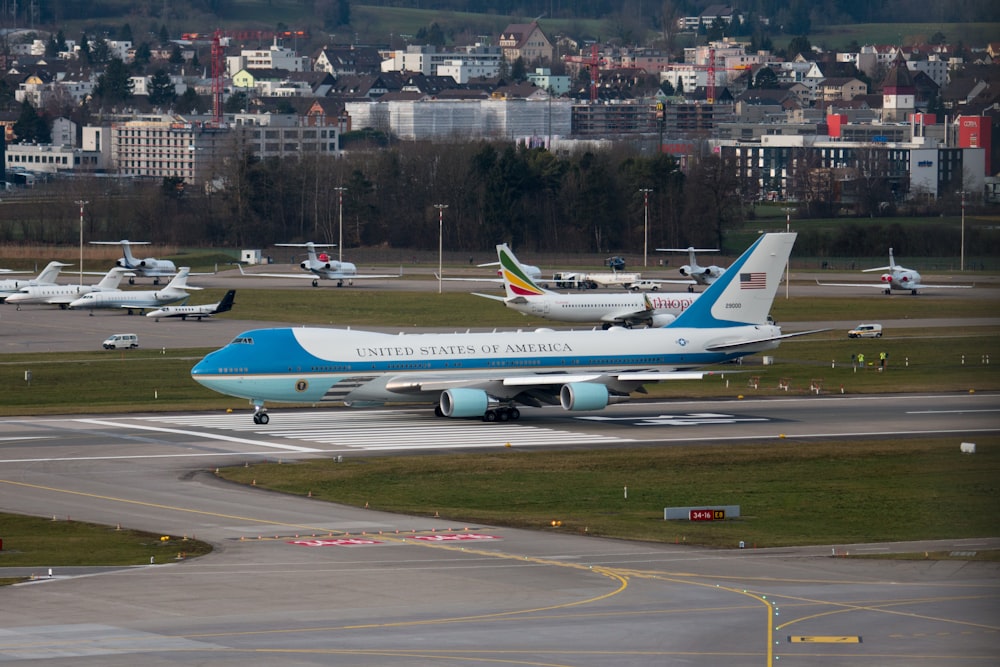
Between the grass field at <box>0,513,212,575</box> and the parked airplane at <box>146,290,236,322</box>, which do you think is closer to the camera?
the grass field at <box>0,513,212,575</box>

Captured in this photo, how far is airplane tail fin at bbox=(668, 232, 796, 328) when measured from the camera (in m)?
73.1

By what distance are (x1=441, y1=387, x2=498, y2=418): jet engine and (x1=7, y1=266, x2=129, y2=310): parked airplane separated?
80.2 meters

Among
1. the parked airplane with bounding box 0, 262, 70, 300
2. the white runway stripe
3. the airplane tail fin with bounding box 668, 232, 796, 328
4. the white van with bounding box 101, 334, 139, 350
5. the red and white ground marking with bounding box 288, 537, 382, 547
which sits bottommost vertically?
the white runway stripe

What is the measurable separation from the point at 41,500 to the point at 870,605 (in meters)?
29.0

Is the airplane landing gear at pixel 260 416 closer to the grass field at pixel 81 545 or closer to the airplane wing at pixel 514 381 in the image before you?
the airplane wing at pixel 514 381

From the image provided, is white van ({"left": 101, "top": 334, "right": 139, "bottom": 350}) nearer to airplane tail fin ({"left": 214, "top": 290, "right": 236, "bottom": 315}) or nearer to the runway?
airplane tail fin ({"left": 214, "top": 290, "right": 236, "bottom": 315})

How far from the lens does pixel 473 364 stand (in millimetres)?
67562

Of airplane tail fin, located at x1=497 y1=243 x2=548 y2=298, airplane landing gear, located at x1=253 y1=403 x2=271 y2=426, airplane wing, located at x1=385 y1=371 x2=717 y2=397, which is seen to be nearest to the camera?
airplane wing, located at x1=385 y1=371 x2=717 y2=397

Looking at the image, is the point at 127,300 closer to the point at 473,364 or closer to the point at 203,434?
the point at 203,434

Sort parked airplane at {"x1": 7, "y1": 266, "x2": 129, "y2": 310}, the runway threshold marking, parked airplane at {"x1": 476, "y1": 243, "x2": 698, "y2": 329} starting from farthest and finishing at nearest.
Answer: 1. parked airplane at {"x1": 7, "y1": 266, "x2": 129, "y2": 310}
2. parked airplane at {"x1": 476, "y1": 243, "x2": 698, "y2": 329}
3. the runway threshold marking

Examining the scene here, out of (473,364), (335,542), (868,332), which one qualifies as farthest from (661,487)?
(868,332)

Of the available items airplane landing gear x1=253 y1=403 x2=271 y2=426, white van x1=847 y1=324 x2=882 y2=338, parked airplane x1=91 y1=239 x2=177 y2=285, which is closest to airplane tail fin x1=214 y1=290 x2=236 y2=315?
parked airplane x1=91 y1=239 x2=177 y2=285

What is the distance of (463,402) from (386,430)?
3.82 meters

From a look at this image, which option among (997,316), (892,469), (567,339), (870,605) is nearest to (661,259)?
(567,339)
